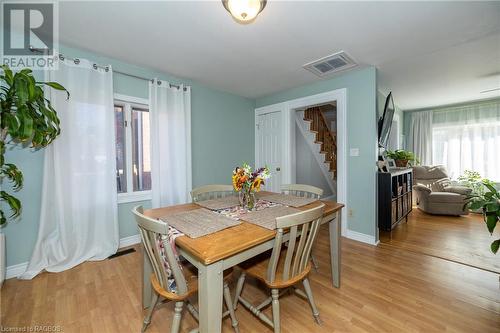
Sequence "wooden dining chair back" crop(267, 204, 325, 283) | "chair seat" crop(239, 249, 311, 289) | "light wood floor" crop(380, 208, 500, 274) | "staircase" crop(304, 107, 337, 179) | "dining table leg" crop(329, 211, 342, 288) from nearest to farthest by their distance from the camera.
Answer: "wooden dining chair back" crop(267, 204, 325, 283)
"chair seat" crop(239, 249, 311, 289)
"dining table leg" crop(329, 211, 342, 288)
"light wood floor" crop(380, 208, 500, 274)
"staircase" crop(304, 107, 337, 179)

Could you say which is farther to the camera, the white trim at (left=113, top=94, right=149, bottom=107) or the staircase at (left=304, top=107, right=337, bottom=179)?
the staircase at (left=304, top=107, right=337, bottom=179)

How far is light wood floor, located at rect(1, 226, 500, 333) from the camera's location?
1469 mm

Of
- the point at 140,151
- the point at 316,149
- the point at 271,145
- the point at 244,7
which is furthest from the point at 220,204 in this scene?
the point at 316,149

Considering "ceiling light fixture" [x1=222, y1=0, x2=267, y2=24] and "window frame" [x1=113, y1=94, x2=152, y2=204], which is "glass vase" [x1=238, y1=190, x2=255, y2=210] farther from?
"window frame" [x1=113, y1=94, x2=152, y2=204]

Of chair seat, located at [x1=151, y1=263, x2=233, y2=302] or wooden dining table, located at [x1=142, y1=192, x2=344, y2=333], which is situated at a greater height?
wooden dining table, located at [x1=142, y1=192, x2=344, y2=333]

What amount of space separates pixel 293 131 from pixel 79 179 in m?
3.24

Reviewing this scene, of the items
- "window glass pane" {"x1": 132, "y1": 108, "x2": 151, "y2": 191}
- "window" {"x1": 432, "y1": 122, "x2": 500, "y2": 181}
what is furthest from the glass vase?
"window" {"x1": 432, "y1": 122, "x2": 500, "y2": 181}

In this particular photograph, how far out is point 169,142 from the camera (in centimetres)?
296

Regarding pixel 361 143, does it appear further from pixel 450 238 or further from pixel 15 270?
pixel 15 270

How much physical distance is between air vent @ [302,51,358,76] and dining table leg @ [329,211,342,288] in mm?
1896

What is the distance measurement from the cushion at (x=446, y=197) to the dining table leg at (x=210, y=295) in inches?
192

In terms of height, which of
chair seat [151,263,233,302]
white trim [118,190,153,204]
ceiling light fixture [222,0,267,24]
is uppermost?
ceiling light fixture [222,0,267,24]

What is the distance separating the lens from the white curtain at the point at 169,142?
9.25 feet

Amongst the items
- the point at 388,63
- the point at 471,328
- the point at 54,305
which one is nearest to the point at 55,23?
the point at 54,305
